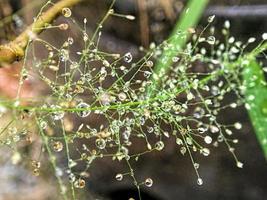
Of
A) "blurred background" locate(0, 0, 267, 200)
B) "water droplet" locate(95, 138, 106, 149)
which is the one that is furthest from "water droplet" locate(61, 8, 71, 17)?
"blurred background" locate(0, 0, 267, 200)

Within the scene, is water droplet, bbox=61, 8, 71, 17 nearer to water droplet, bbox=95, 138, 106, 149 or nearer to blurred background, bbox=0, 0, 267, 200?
water droplet, bbox=95, 138, 106, 149

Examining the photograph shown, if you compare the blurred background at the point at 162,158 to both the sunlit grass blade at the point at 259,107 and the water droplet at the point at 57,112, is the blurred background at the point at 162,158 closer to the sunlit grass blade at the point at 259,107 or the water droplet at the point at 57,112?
the sunlit grass blade at the point at 259,107

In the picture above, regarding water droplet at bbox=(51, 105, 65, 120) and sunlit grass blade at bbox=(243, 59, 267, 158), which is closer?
water droplet at bbox=(51, 105, 65, 120)

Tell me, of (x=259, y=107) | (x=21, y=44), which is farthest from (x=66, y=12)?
(x=259, y=107)

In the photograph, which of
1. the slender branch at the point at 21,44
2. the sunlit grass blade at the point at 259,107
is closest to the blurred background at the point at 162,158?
the sunlit grass blade at the point at 259,107

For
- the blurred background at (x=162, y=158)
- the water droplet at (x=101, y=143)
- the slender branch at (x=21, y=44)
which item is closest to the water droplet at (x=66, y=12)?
the slender branch at (x=21, y=44)

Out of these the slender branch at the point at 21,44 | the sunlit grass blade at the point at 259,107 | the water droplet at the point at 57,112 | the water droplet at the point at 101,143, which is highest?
the slender branch at the point at 21,44

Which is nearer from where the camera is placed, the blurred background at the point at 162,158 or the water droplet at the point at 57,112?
the water droplet at the point at 57,112

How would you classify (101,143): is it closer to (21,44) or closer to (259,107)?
(21,44)

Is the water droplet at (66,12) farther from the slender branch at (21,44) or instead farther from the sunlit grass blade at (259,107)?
the sunlit grass blade at (259,107)

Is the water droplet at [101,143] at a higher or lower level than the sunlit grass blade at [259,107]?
lower
